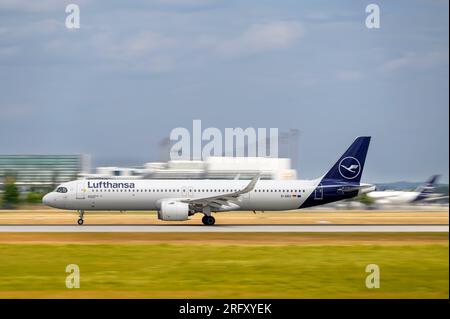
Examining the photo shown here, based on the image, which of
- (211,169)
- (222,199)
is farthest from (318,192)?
(211,169)

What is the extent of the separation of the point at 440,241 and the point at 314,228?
1101 centimetres

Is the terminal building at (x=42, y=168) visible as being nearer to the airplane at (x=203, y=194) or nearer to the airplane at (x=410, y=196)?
the airplane at (x=410, y=196)

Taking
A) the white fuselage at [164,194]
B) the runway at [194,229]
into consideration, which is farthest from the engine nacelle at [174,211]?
the white fuselage at [164,194]

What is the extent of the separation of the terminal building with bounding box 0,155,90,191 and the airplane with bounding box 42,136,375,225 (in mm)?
79209

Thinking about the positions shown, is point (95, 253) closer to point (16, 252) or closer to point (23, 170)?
point (16, 252)

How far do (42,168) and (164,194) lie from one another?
446 feet

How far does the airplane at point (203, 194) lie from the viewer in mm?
49719

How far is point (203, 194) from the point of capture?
51.1 m

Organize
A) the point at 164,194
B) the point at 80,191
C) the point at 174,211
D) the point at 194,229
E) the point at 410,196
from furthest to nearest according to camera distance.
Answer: the point at 410,196
the point at 164,194
the point at 80,191
the point at 174,211
the point at 194,229

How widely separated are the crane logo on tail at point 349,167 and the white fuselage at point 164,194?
2251 mm

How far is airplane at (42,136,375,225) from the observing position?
49719 millimetres

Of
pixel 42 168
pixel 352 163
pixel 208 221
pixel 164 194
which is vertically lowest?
pixel 208 221

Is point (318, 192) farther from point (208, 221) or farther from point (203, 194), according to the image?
point (208, 221)

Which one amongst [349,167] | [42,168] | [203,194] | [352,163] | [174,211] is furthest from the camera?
[42,168]
